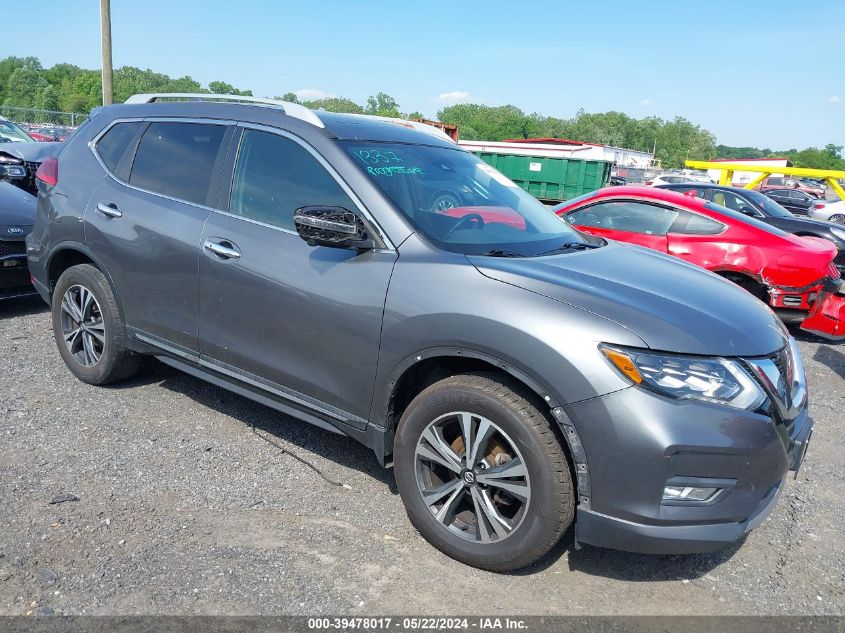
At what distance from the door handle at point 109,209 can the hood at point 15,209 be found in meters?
2.30

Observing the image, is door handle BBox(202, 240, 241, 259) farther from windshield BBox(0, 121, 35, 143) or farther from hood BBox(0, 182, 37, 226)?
windshield BBox(0, 121, 35, 143)

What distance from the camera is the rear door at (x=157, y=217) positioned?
3.80m

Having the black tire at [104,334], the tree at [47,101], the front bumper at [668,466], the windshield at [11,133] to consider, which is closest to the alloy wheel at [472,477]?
the front bumper at [668,466]

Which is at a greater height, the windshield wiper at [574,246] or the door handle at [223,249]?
the windshield wiper at [574,246]

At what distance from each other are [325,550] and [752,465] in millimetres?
1796

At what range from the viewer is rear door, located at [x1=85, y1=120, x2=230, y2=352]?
3.80 meters

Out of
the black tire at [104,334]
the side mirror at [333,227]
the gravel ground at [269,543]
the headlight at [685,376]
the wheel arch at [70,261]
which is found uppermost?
the side mirror at [333,227]

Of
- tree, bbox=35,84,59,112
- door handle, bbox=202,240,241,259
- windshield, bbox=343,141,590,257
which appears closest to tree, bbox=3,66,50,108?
tree, bbox=35,84,59,112

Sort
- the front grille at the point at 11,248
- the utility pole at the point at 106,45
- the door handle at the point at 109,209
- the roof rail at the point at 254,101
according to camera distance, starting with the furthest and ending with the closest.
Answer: the utility pole at the point at 106,45, the front grille at the point at 11,248, the door handle at the point at 109,209, the roof rail at the point at 254,101

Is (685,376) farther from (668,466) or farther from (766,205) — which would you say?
(766,205)

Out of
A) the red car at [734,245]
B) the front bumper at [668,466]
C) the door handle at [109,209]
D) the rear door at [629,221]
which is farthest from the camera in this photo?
the rear door at [629,221]

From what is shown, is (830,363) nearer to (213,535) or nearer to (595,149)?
(213,535)

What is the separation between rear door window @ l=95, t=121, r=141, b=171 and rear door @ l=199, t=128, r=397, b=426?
3.48 feet

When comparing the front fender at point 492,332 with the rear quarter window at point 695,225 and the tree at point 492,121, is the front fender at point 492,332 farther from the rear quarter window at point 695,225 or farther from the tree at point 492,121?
the tree at point 492,121
